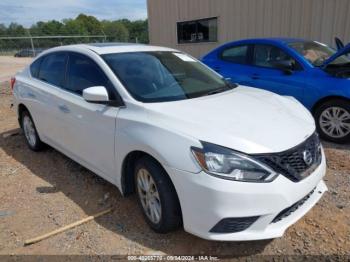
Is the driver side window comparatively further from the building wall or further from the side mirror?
the building wall

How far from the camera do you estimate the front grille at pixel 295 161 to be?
235 cm

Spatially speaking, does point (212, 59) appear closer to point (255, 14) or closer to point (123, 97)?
point (123, 97)

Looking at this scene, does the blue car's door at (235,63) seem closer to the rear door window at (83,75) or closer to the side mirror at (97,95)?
the rear door window at (83,75)

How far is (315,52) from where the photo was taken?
5648 mm

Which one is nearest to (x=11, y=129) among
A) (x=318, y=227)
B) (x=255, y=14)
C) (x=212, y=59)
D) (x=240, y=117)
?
(x=212, y=59)

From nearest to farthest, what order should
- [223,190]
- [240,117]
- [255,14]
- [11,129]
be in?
[223,190] → [240,117] → [11,129] → [255,14]

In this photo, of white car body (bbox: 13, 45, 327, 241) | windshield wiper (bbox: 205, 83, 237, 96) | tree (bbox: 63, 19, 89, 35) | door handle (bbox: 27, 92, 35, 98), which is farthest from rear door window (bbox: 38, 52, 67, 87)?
tree (bbox: 63, 19, 89, 35)

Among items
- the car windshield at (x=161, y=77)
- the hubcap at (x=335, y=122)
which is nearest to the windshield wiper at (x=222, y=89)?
the car windshield at (x=161, y=77)

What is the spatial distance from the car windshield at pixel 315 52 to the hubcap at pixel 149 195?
3.72 m

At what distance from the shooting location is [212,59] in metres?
6.60

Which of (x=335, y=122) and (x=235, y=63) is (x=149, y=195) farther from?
(x=235, y=63)

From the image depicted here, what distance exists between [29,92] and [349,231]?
13.8ft

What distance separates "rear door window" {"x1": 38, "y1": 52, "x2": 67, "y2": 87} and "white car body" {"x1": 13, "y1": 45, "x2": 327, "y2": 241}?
1.31ft

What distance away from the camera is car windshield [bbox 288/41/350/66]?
5.27 metres
